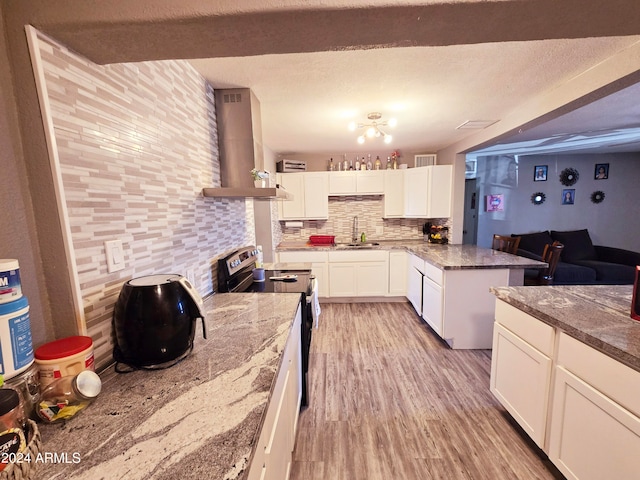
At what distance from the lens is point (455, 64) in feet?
5.03

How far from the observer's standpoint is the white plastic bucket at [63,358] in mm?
680

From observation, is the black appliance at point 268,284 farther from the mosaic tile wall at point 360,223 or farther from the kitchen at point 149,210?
the mosaic tile wall at point 360,223

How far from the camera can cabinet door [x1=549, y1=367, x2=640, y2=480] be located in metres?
0.96

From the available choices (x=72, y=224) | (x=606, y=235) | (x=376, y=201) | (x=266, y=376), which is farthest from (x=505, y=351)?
(x=606, y=235)

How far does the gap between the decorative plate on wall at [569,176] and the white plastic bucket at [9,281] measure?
6773mm

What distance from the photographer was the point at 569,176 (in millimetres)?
4723

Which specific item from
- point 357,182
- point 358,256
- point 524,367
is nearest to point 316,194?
point 357,182

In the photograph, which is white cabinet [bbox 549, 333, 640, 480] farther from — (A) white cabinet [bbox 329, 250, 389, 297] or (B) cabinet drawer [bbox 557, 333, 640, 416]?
(A) white cabinet [bbox 329, 250, 389, 297]

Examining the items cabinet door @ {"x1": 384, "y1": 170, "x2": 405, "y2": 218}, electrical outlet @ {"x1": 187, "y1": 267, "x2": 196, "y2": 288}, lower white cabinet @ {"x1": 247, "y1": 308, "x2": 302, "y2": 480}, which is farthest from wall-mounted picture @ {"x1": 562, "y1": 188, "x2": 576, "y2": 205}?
electrical outlet @ {"x1": 187, "y1": 267, "x2": 196, "y2": 288}

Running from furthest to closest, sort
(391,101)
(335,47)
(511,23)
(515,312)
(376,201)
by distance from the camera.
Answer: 1. (376,201)
2. (391,101)
3. (515,312)
4. (335,47)
5. (511,23)

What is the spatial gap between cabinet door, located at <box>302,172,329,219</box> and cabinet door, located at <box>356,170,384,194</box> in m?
0.48

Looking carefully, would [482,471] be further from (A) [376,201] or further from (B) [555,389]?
(A) [376,201]

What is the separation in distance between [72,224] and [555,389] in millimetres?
2141

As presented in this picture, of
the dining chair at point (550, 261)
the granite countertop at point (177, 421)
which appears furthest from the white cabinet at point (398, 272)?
the granite countertop at point (177, 421)
